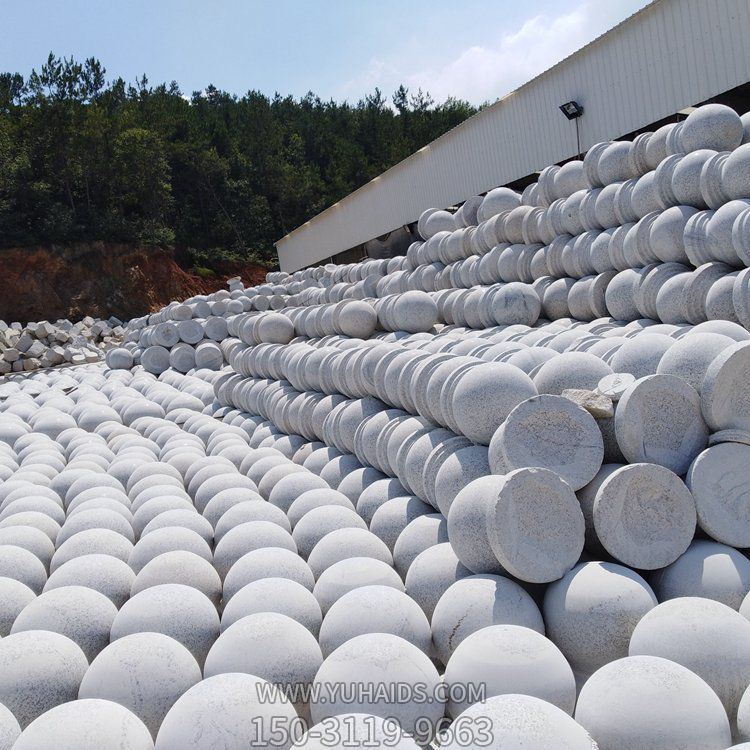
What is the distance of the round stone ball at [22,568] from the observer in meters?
6.02

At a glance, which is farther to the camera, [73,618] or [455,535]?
[73,618]

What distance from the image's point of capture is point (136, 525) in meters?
7.09

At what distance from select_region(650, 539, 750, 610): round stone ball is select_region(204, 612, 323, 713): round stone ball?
2087 millimetres

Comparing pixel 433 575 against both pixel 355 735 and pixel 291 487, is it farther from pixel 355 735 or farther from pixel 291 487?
pixel 291 487

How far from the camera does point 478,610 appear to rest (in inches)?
174

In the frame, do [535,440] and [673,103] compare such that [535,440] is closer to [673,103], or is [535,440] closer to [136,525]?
[136,525]

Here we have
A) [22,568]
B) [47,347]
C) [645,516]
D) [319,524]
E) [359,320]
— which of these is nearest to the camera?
[645,516]

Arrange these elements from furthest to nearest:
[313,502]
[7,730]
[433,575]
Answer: [313,502] < [433,575] < [7,730]

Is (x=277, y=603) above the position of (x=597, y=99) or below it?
below

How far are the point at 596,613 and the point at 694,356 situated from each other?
192cm

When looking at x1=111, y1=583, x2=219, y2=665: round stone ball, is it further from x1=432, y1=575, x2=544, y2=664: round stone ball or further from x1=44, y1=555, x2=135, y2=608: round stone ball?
x1=432, y1=575, x2=544, y2=664: round stone ball

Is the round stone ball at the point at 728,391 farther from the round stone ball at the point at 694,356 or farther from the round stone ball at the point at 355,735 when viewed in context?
the round stone ball at the point at 355,735

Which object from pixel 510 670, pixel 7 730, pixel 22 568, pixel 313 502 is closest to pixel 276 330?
pixel 313 502

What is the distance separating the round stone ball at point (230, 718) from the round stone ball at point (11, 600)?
99.7 inches
